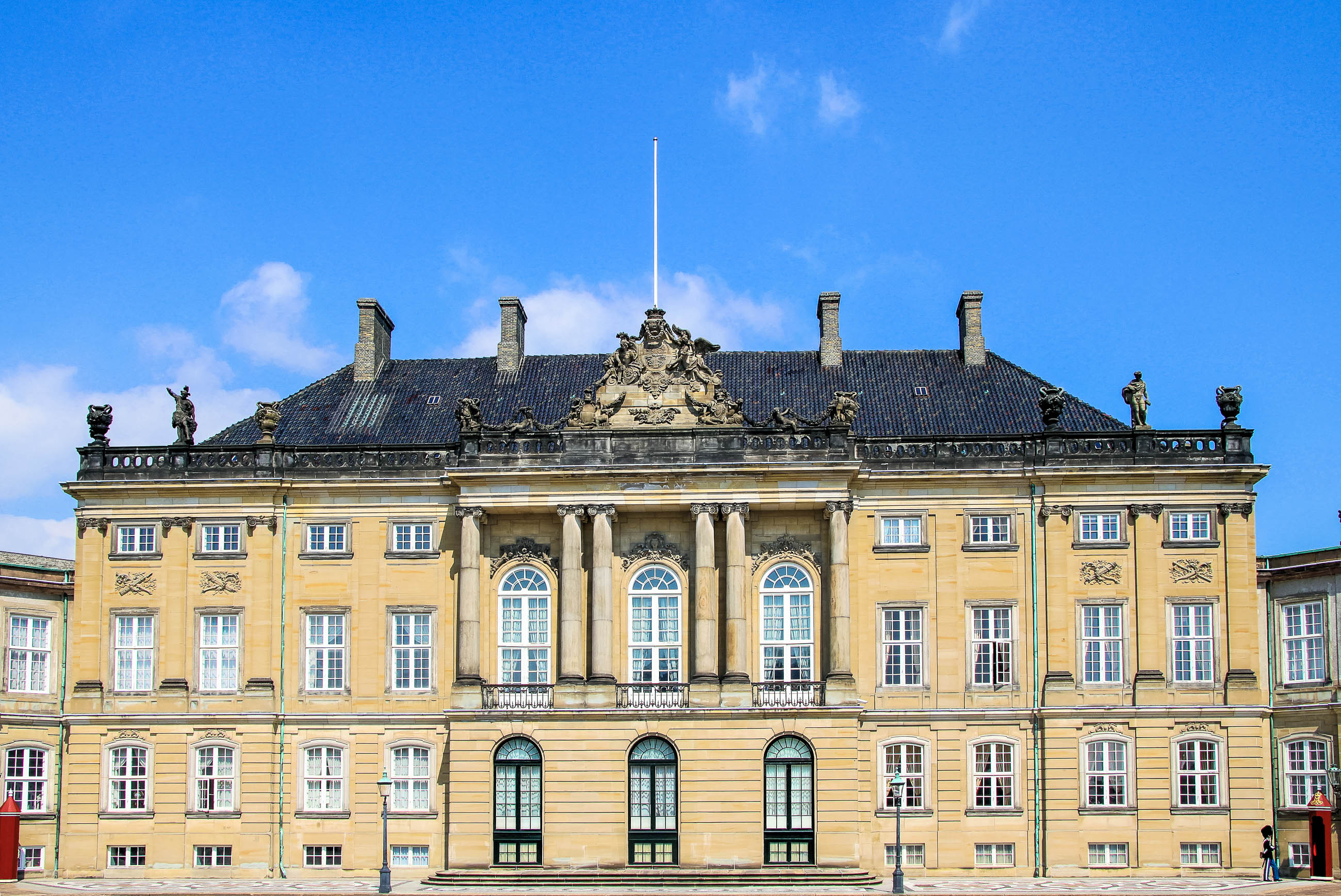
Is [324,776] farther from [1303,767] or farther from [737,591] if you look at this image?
[1303,767]

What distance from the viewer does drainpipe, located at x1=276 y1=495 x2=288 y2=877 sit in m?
46.0

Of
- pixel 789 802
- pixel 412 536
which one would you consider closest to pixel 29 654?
pixel 412 536

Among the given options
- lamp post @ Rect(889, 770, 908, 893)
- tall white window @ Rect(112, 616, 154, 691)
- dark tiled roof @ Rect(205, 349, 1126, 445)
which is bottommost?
Answer: lamp post @ Rect(889, 770, 908, 893)

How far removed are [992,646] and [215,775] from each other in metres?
23.7

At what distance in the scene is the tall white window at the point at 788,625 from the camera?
150ft

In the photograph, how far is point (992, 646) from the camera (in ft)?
151

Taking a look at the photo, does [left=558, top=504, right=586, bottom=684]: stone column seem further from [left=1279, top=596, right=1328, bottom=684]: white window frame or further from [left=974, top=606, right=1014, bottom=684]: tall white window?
[left=1279, top=596, right=1328, bottom=684]: white window frame

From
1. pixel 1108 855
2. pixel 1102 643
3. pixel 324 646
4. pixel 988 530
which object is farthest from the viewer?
pixel 324 646

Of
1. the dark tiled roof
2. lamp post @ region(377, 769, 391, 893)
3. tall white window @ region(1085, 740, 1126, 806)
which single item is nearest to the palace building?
tall white window @ region(1085, 740, 1126, 806)

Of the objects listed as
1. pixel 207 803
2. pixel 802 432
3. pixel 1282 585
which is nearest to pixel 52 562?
pixel 207 803

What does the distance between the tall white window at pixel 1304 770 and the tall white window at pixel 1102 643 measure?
5.29 metres

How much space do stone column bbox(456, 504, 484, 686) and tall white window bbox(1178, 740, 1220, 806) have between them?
67.7 feet

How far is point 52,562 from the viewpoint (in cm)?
5231

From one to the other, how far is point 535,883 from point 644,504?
11257 millimetres
